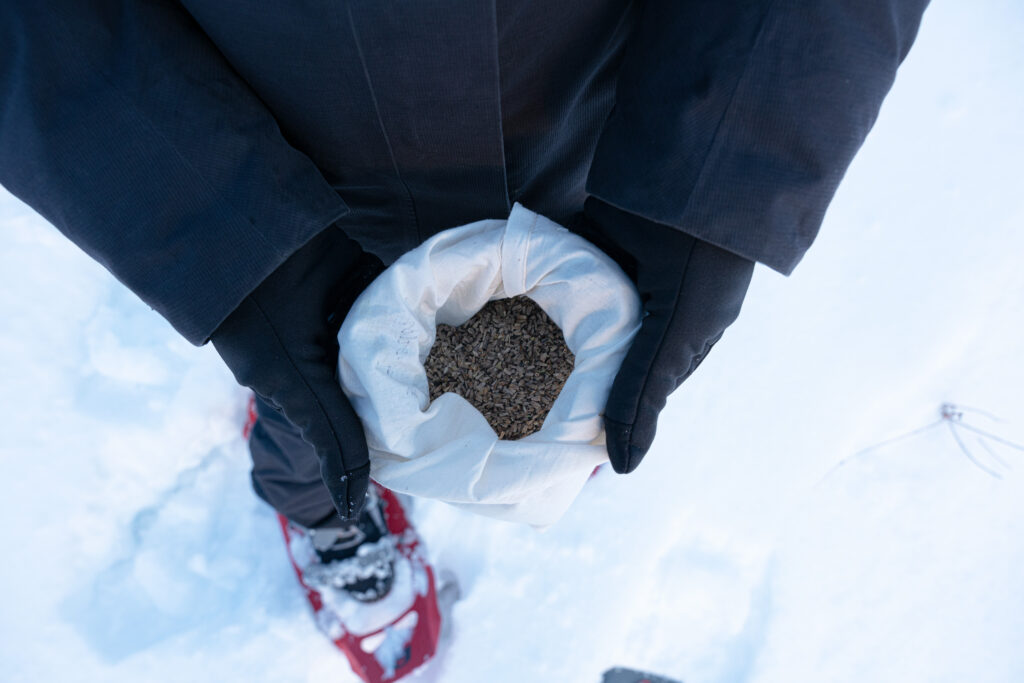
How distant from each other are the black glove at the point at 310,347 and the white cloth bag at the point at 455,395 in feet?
0.10

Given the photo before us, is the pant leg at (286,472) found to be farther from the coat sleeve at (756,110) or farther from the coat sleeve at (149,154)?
the coat sleeve at (756,110)

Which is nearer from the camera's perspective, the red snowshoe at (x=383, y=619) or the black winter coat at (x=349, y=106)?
the black winter coat at (x=349, y=106)

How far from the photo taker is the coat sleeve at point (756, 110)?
1.80 feet

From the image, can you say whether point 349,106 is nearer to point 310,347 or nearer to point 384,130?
point 384,130

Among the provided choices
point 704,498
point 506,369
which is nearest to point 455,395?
point 506,369

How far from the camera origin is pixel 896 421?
1367 millimetres

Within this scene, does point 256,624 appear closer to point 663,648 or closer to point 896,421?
point 663,648

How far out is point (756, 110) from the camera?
56cm

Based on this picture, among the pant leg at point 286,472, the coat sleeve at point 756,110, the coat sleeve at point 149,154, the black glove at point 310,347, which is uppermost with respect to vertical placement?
the coat sleeve at point 149,154

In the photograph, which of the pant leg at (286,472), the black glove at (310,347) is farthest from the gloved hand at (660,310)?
the pant leg at (286,472)

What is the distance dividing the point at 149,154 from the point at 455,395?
0.41 meters

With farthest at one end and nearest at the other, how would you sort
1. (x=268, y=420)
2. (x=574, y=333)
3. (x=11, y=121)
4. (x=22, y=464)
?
1. (x=22, y=464)
2. (x=268, y=420)
3. (x=574, y=333)
4. (x=11, y=121)

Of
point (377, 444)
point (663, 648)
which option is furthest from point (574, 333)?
point (663, 648)

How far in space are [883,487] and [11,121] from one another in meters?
1.63
